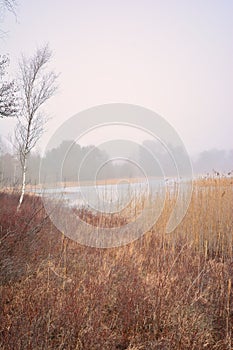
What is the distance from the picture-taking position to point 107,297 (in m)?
2.62

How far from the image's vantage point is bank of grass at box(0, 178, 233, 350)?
2.05 metres

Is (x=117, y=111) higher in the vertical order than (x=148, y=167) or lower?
higher

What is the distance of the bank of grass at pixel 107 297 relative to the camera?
205cm

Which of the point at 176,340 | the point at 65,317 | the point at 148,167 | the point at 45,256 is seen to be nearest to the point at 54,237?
the point at 45,256

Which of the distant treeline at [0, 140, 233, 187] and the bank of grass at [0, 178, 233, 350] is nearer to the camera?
the bank of grass at [0, 178, 233, 350]

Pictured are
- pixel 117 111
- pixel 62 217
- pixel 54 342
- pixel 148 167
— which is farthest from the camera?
pixel 62 217

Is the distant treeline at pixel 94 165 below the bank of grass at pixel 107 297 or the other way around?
the other way around

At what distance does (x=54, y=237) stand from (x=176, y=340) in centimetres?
280

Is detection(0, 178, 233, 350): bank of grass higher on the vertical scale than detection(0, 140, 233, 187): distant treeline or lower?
lower

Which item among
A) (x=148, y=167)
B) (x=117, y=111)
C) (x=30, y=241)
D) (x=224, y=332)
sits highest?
(x=117, y=111)

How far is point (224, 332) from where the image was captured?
7.83 feet

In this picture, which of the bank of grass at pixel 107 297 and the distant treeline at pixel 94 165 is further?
the distant treeline at pixel 94 165

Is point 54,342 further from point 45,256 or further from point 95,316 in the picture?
point 45,256

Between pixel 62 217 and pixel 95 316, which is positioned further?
pixel 62 217
